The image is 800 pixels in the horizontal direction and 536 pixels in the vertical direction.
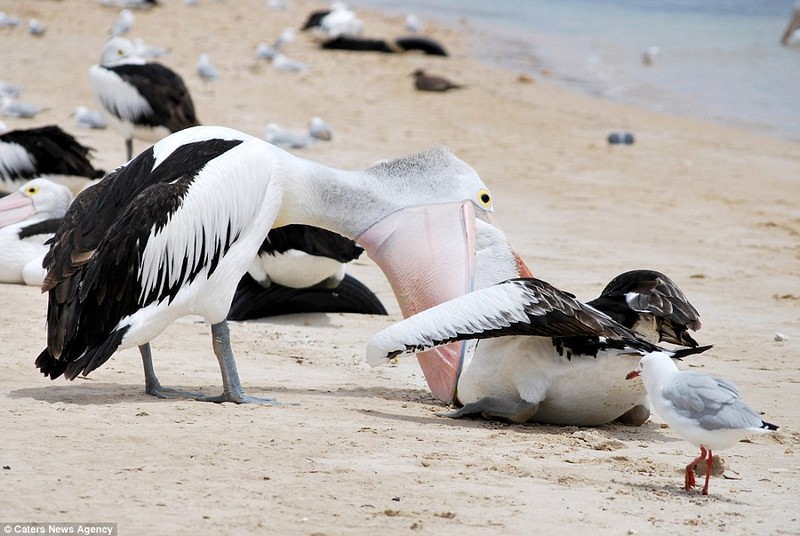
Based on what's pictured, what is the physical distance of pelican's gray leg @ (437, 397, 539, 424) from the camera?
4910 millimetres

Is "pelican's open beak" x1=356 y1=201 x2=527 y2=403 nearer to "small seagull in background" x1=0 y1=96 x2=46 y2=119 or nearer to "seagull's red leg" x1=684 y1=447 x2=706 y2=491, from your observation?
"seagull's red leg" x1=684 y1=447 x2=706 y2=491

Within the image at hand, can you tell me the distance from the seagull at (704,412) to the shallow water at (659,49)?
1216 centimetres

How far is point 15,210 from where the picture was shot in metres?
8.06

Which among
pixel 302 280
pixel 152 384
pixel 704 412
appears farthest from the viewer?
pixel 302 280

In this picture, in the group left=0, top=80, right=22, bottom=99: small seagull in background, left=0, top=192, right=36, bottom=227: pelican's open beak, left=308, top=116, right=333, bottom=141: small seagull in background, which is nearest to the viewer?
left=0, top=192, right=36, bottom=227: pelican's open beak

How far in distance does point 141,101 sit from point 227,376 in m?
7.32

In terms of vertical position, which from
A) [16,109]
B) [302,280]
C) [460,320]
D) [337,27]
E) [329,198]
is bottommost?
[16,109]

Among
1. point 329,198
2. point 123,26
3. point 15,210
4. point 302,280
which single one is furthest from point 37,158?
point 123,26

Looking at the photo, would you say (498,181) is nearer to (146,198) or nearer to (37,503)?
(146,198)

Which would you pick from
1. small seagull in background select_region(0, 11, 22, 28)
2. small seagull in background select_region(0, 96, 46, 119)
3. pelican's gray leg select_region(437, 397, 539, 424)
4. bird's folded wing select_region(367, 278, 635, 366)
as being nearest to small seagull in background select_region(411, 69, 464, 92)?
small seagull in background select_region(0, 96, 46, 119)

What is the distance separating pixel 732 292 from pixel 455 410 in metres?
3.46

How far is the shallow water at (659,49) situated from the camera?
1814 cm

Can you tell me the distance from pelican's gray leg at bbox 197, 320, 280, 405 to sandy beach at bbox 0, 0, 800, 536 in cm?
9

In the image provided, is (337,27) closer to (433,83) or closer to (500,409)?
(433,83)
